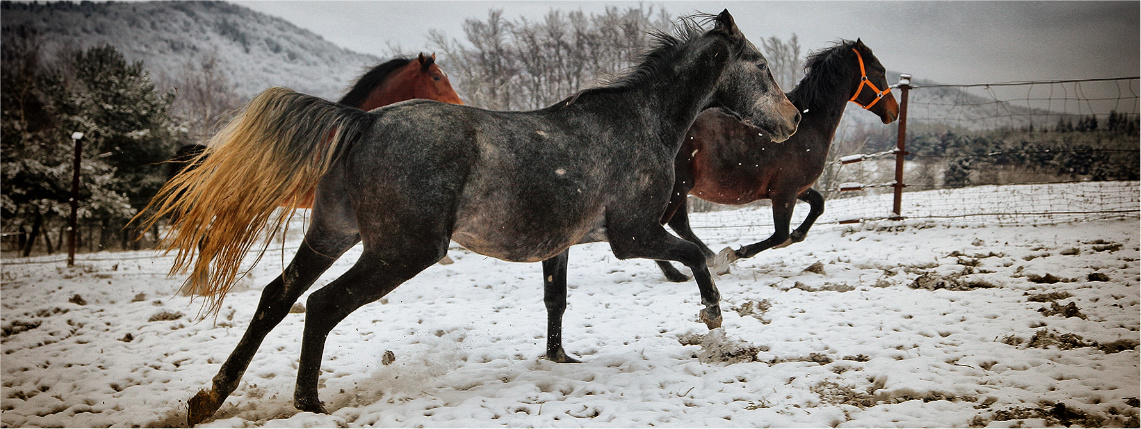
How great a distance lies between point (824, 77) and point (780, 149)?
93 centimetres

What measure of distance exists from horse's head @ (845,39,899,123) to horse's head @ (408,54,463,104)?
398 centimetres

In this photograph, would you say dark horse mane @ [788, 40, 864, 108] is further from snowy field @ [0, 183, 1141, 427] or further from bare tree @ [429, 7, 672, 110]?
bare tree @ [429, 7, 672, 110]

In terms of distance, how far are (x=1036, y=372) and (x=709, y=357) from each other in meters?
1.70

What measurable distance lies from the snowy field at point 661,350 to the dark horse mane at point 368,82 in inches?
71.2

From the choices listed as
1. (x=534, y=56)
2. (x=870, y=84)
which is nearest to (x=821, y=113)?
(x=870, y=84)

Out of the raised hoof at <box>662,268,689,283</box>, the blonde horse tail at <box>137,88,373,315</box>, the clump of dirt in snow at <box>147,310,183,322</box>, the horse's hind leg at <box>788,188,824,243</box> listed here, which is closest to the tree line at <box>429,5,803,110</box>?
the horse's hind leg at <box>788,188,824,243</box>

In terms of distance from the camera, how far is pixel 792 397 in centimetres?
306

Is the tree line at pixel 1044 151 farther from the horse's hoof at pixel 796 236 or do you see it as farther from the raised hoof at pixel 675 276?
the raised hoof at pixel 675 276

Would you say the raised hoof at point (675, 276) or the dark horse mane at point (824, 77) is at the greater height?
the dark horse mane at point (824, 77)

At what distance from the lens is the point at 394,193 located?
2.70 metres

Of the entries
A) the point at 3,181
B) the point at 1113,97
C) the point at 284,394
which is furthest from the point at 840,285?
the point at 3,181

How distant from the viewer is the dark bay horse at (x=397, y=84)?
5113 mm

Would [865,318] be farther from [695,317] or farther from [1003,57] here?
[1003,57]

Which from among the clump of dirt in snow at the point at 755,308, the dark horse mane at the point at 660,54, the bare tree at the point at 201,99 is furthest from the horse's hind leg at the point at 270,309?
the bare tree at the point at 201,99
